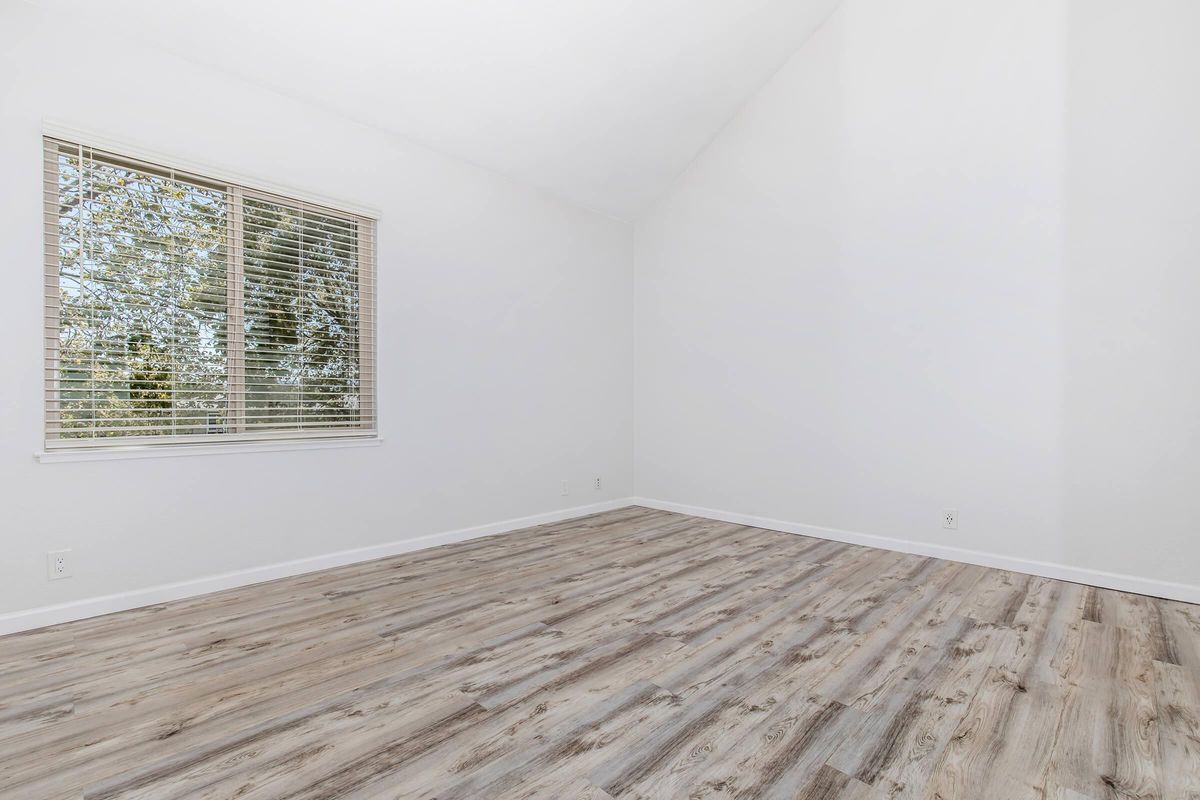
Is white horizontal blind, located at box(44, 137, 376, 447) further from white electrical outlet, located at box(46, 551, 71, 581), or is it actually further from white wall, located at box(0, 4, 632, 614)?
white electrical outlet, located at box(46, 551, 71, 581)

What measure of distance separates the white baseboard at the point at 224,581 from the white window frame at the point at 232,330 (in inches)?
26.4

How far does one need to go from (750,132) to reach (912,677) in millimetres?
4123

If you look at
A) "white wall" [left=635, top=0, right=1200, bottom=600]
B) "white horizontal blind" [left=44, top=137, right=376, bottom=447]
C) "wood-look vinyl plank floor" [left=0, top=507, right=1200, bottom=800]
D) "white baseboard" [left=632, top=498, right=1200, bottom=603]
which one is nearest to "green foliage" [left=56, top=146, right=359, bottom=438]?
"white horizontal blind" [left=44, top=137, right=376, bottom=447]

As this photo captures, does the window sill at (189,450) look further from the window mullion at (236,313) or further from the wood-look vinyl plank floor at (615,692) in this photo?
the wood-look vinyl plank floor at (615,692)

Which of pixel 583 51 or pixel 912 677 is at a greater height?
pixel 583 51

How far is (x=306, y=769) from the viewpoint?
1633 mm

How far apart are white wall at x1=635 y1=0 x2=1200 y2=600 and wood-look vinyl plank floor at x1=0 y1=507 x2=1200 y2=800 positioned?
2.41ft

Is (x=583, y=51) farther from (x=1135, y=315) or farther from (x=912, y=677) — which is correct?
(x=912, y=677)

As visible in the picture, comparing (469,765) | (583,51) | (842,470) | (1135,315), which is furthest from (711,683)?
(583,51)

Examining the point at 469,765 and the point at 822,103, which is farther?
the point at 822,103

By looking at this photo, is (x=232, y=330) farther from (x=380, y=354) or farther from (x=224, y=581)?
(x=224, y=581)

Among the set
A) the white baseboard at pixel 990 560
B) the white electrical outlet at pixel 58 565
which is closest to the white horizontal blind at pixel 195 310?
the white electrical outlet at pixel 58 565

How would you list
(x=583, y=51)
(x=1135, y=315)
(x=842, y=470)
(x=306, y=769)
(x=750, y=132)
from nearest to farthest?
(x=306, y=769) → (x=1135, y=315) → (x=583, y=51) → (x=842, y=470) → (x=750, y=132)

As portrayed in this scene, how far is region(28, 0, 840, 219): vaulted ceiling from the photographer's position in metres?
3.01
